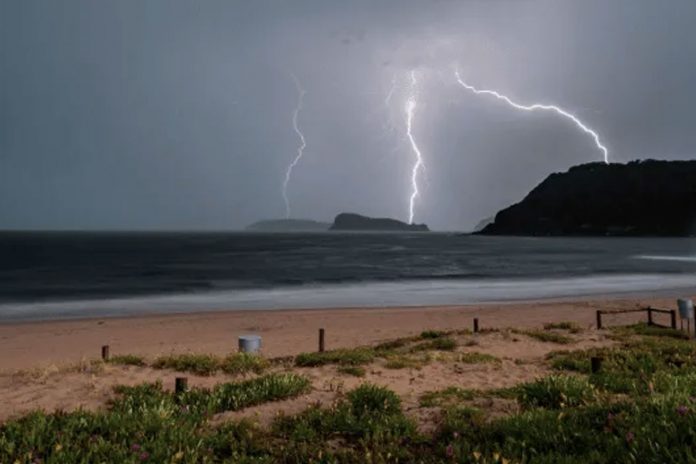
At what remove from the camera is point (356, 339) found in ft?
74.9

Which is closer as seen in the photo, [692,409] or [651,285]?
[692,409]

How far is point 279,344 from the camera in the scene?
72.8 feet

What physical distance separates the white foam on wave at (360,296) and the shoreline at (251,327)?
13.5 ft

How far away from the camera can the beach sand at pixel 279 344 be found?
10094 millimetres

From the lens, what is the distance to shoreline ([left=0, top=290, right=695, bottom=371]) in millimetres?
21578

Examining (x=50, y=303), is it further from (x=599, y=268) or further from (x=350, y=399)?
(x=599, y=268)

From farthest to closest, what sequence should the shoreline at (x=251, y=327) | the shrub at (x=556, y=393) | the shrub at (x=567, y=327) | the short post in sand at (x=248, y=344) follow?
1. the shoreline at (x=251, y=327)
2. the shrub at (x=567, y=327)
3. the short post in sand at (x=248, y=344)
4. the shrub at (x=556, y=393)

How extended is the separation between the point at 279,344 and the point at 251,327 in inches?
248

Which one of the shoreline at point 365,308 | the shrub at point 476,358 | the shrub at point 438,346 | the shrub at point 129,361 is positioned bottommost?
the shoreline at point 365,308

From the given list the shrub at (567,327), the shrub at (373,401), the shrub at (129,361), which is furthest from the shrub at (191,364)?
the shrub at (567,327)

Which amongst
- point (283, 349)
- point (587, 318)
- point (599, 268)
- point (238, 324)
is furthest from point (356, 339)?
point (599, 268)

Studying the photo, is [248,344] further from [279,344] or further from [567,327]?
[567,327]

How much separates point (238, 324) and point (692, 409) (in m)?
26.2

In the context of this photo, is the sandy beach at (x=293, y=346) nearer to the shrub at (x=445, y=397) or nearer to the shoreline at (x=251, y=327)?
the shoreline at (x=251, y=327)
